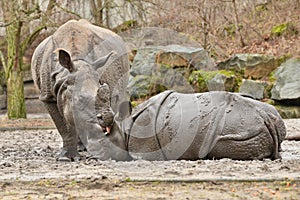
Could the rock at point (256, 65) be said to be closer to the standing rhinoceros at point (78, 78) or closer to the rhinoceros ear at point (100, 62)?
the standing rhinoceros at point (78, 78)

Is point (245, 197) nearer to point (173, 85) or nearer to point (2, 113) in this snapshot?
point (173, 85)

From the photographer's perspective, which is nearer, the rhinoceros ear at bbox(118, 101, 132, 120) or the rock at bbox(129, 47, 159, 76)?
the rhinoceros ear at bbox(118, 101, 132, 120)

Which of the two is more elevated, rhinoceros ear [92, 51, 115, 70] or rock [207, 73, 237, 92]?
rhinoceros ear [92, 51, 115, 70]

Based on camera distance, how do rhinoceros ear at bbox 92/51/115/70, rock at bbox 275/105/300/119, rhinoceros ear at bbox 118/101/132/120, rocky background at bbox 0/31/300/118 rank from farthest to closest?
rocky background at bbox 0/31/300/118
rock at bbox 275/105/300/119
rhinoceros ear at bbox 92/51/115/70
rhinoceros ear at bbox 118/101/132/120

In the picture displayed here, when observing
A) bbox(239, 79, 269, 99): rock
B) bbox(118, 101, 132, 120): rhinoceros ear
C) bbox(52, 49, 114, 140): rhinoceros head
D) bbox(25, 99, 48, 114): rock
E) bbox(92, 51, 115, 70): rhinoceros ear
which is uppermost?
bbox(92, 51, 115, 70): rhinoceros ear

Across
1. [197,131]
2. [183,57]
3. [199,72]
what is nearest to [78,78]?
[197,131]

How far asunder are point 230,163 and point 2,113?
61.4 ft

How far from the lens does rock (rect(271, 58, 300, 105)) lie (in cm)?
1709

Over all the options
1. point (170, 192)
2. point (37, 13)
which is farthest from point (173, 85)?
point (170, 192)

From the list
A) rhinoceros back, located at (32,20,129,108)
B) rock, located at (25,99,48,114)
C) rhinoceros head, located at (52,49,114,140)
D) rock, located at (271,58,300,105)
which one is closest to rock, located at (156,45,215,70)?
rock, located at (271,58,300,105)

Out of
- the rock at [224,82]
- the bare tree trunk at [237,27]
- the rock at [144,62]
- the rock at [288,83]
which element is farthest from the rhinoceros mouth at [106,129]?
the bare tree trunk at [237,27]

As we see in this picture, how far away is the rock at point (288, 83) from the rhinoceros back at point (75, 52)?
9.44 metres

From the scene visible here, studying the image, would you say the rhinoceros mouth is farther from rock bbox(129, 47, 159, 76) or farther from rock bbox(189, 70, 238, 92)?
rock bbox(129, 47, 159, 76)

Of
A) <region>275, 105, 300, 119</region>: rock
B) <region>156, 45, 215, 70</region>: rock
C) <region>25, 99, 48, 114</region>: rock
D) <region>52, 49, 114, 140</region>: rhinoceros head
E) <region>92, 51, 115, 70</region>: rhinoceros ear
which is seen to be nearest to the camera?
<region>52, 49, 114, 140</region>: rhinoceros head
